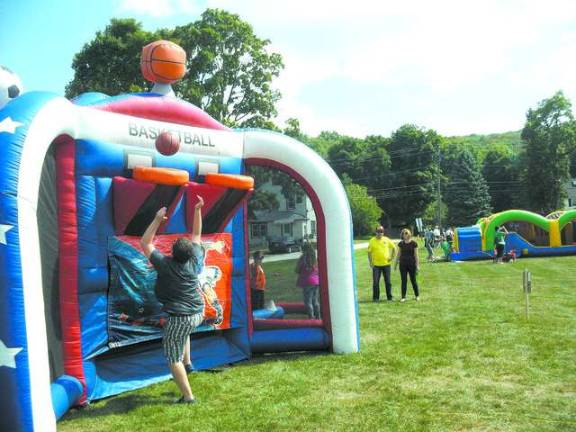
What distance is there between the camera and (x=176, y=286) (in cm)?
466

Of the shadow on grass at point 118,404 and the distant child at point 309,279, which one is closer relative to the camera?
the shadow on grass at point 118,404

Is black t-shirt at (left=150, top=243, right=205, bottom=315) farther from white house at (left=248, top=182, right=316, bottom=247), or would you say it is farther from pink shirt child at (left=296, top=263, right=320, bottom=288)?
pink shirt child at (left=296, top=263, right=320, bottom=288)

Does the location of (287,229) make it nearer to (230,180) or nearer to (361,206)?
(230,180)

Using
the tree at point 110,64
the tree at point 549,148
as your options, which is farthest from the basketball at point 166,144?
the tree at point 549,148

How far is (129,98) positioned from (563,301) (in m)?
8.02

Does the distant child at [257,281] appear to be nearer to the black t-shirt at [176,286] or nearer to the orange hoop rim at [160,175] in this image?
the orange hoop rim at [160,175]

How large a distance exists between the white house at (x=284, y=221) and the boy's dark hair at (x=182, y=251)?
6.88 feet

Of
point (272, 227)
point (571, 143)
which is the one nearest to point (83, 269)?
point (272, 227)

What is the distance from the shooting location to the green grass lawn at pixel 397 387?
172 inches

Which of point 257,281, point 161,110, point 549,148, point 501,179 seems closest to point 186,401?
point 257,281

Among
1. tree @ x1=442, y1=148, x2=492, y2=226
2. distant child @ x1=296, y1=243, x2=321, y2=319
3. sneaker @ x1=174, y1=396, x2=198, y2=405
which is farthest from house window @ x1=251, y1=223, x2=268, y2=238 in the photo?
tree @ x1=442, y1=148, x2=492, y2=226

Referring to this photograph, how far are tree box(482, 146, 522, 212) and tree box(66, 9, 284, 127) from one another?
4391 cm

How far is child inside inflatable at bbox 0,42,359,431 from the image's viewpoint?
3674 mm

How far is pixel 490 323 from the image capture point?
809 cm
